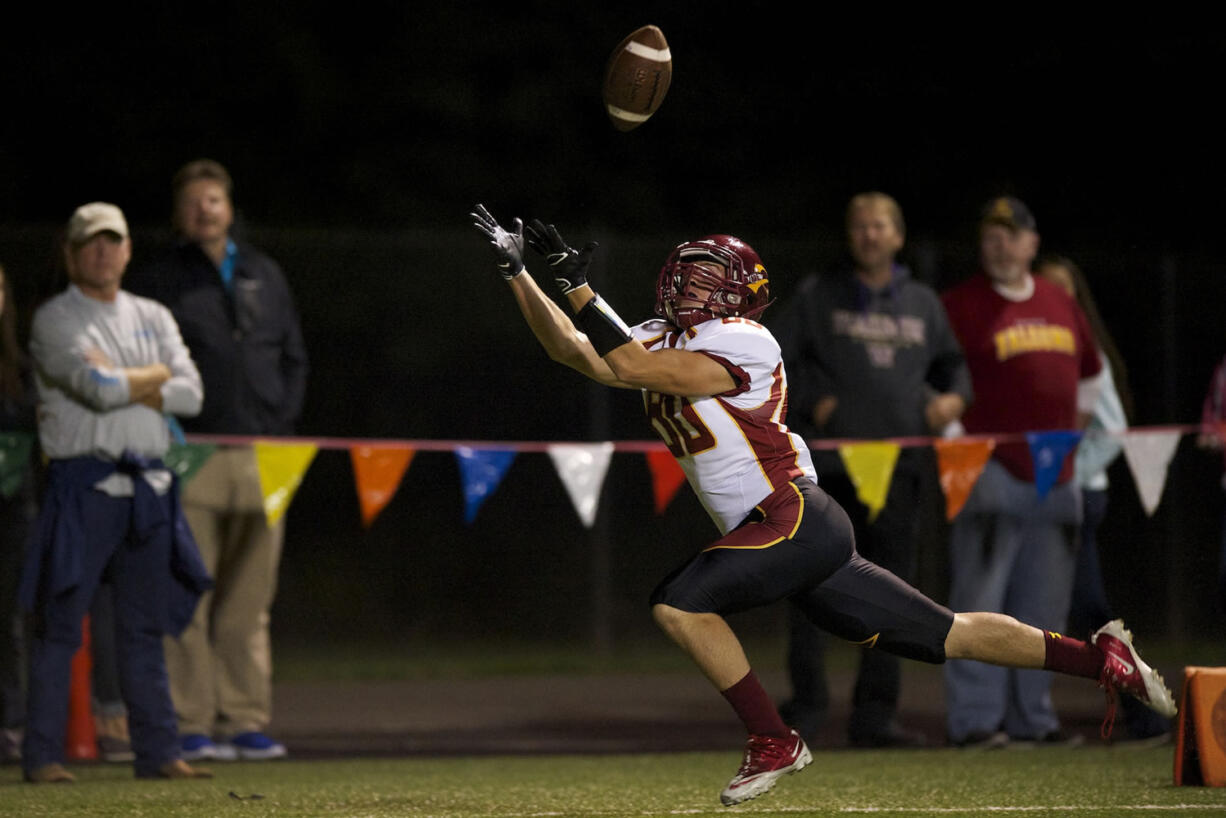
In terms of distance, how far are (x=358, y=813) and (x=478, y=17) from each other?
11.5 meters

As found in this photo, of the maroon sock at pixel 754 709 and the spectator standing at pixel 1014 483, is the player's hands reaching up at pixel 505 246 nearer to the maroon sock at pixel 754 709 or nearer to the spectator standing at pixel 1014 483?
the maroon sock at pixel 754 709

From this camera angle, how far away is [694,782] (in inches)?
305

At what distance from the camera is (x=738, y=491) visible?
667 cm

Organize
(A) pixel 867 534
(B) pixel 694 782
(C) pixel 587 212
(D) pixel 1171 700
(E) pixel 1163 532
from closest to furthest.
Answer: (D) pixel 1171 700, (B) pixel 694 782, (A) pixel 867 534, (E) pixel 1163 532, (C) pixel 587 212

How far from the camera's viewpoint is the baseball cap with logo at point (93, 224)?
8.04 meters

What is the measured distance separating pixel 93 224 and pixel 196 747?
7.68 ft

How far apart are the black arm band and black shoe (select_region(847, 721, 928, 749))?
322cm

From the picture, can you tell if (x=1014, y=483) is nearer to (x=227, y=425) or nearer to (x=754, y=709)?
(x=754, y=709)

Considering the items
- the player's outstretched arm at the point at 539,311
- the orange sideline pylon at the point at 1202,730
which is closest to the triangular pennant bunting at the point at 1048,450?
the orange sideline pylon at the point at 1202,730

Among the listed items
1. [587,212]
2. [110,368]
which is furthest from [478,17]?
[110,368]

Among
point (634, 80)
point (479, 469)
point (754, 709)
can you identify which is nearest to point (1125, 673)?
point (754, 709)

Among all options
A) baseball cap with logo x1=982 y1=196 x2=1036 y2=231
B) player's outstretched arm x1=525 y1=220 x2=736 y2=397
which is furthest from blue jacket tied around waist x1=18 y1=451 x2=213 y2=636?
baseball cap with logo x1=982 y1=196 x2=1036 y2=231

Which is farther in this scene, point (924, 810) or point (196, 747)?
point (196, 747)

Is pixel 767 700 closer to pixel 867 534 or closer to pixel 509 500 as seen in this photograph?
pixel 867 534
